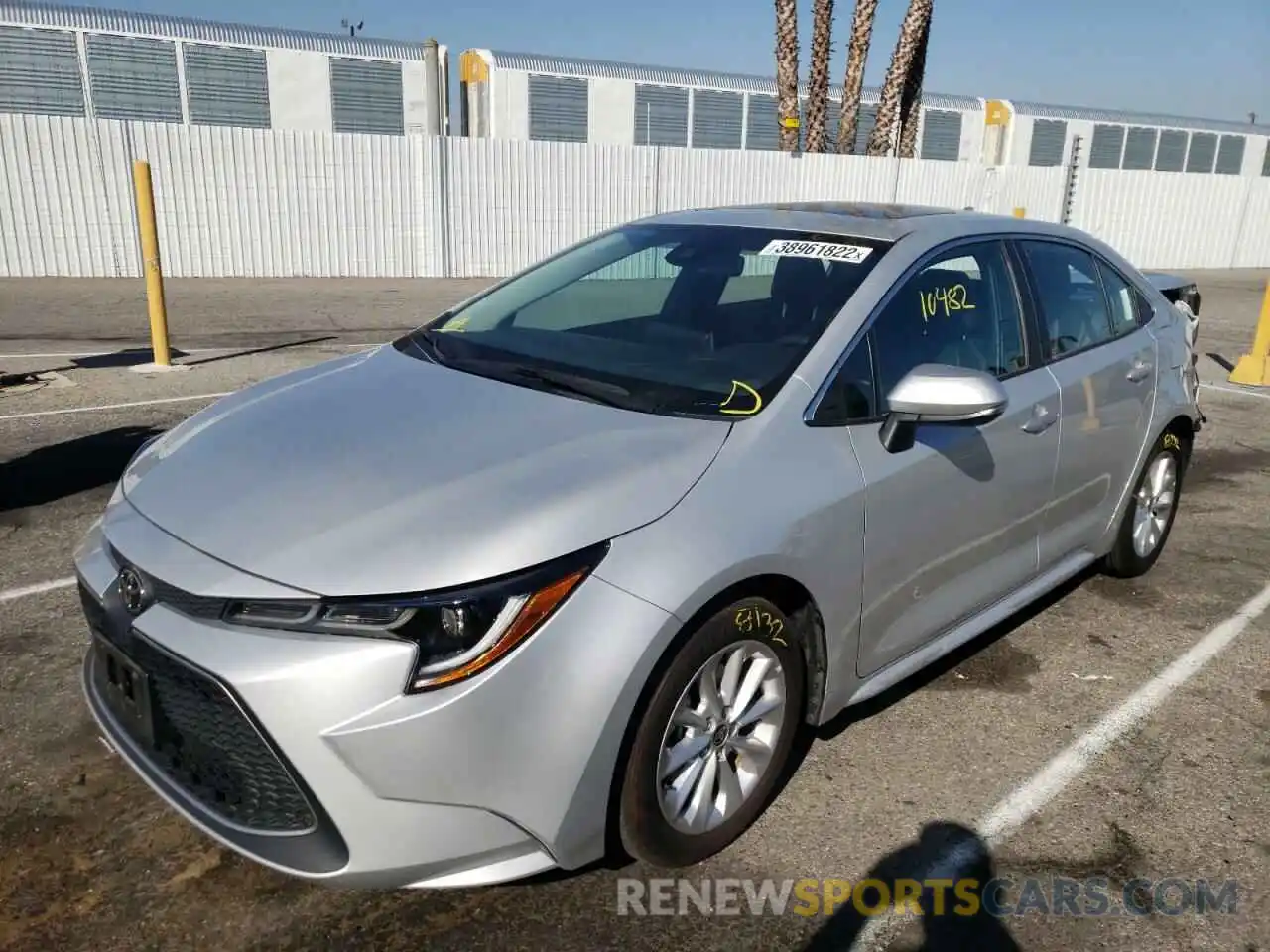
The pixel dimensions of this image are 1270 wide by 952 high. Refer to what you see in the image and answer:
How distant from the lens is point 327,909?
2428 mm

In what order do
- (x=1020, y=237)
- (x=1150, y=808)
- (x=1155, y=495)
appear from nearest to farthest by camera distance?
(x=1150, y=808) < (x=1020, y=237) < (x=1155, y=495)

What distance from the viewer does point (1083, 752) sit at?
10.8 feet

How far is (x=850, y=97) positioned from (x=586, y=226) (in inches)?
269

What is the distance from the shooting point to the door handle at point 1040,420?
3446 millimetres

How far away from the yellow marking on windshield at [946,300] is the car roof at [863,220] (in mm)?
184

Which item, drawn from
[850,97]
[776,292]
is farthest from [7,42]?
[776,292]

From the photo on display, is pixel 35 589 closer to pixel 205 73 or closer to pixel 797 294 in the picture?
pixel 797 294

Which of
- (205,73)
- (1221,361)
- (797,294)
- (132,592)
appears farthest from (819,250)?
(205,73)

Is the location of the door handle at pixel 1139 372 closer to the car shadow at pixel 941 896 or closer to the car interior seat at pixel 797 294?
the car interior seat at pixel 797 294

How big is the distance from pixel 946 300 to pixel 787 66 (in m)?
18.8

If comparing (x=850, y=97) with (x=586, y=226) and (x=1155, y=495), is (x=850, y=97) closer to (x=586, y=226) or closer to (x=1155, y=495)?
(x=586, y=226)

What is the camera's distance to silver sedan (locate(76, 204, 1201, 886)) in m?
2.05

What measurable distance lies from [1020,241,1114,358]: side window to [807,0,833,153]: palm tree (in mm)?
18138

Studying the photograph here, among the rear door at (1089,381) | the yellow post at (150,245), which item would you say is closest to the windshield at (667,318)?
the rear door at (1089,381)
